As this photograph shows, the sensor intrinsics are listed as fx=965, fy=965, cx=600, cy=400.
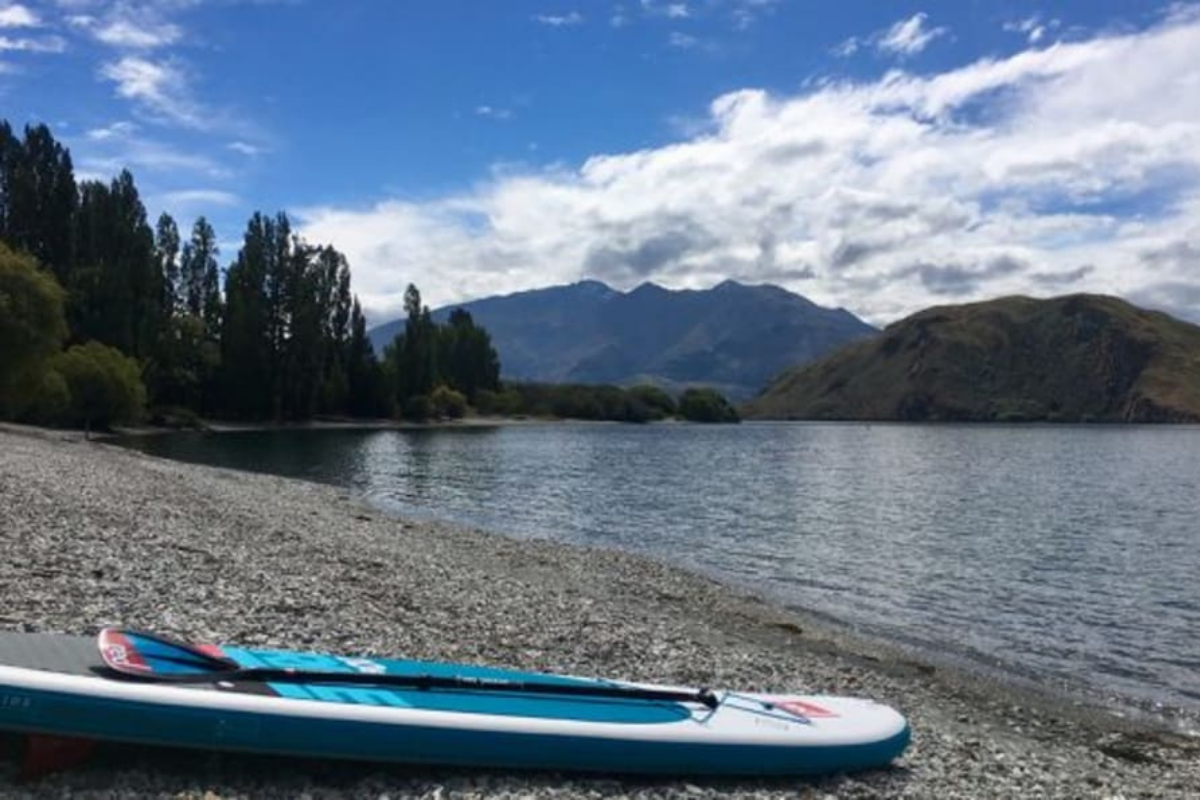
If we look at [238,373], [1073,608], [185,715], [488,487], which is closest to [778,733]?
[185,715]

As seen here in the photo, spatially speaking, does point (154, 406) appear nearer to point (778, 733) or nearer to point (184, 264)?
point (184, 264)

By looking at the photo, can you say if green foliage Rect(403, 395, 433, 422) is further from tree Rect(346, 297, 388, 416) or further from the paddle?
the paddle

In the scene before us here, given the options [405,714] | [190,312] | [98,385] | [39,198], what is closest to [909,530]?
[405,714]

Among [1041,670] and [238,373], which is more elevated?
[238,373]

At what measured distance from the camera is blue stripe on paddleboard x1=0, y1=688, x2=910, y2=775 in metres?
9.47

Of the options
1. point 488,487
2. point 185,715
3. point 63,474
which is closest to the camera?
point 185,715

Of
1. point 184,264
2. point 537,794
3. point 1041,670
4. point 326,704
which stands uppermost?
point 184,264

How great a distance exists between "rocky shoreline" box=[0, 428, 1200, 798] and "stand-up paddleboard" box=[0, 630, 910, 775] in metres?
0.35

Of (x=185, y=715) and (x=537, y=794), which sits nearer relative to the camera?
(x=185, y=715)

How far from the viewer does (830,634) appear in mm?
25891

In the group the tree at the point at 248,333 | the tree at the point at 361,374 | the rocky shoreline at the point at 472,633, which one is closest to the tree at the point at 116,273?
the tree at the point at 248,333

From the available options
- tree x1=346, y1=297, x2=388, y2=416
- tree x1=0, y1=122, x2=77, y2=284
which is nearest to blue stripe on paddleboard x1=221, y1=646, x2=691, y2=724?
tree x1=0, y1=122, x2=77, y2=284

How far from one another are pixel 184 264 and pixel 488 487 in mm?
103652

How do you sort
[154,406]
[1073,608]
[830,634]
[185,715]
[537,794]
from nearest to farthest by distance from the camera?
[185,715]
[537,794]
[830,634]
[1073,608]
[154,406]
